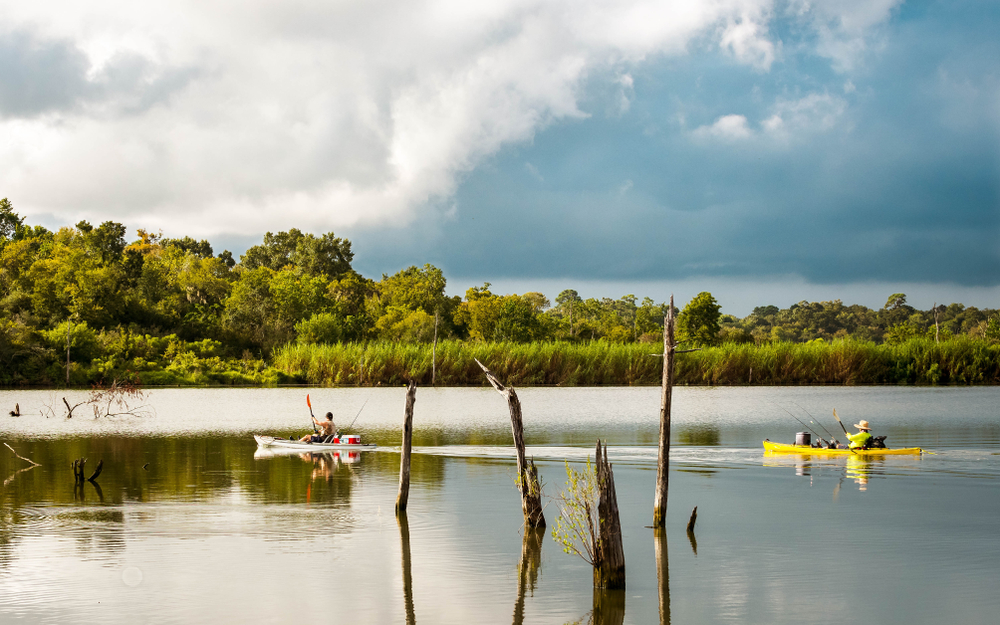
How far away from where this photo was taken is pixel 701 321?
78.5 meters

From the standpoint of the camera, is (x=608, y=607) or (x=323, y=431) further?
(x=323, y=431)

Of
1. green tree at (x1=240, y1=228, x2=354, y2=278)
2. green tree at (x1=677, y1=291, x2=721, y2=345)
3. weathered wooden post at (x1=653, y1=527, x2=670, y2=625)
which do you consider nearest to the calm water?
weathered wooden post at (x1=653, y1=527, x2=670, y2=625)

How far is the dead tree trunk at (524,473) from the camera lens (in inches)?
551

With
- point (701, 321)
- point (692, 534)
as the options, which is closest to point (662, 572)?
point (692, 534)

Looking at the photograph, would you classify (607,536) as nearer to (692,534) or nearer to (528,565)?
(528,565)

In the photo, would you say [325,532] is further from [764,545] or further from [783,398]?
[783,398]

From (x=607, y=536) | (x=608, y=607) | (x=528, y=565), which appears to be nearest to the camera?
(x=608, y=607)

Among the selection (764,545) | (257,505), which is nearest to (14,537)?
(257,505)

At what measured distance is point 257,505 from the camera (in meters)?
18.3

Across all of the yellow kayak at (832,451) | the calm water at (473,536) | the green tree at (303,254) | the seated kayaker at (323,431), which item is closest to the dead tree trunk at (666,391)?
the calm water at (473,536)

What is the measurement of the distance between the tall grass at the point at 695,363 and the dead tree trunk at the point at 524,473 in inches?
1817

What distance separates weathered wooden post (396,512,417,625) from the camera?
11166 mm

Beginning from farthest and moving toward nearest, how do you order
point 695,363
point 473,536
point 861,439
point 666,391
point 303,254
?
point 303,254
point 695,363
point 861,439
point 473,536
point 666,391

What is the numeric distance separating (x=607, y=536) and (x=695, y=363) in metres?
52.8
